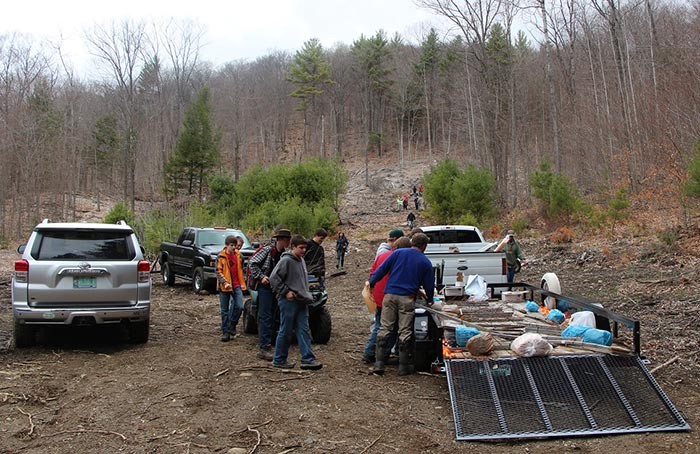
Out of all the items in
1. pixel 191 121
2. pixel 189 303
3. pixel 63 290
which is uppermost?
pixel 191 121

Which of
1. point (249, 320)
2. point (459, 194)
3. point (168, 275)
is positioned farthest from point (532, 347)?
point (459, 194)

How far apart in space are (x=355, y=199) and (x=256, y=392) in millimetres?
50333

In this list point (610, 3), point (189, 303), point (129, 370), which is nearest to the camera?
point (129, 370)

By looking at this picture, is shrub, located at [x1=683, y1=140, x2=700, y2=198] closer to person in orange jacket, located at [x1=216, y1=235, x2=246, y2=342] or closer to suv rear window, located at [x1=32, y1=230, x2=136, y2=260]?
person in orange jacket, located at [x1=216, y1=235, x2=246, y2=342]

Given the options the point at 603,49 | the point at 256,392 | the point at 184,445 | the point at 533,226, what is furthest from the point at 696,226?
the point at 603,49

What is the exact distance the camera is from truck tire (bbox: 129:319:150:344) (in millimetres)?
9094

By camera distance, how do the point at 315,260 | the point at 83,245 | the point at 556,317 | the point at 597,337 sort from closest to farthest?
the point at 597,337, the point at 556,317, the point at 83,245, the point at 315,260

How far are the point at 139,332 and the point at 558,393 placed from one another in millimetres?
6127

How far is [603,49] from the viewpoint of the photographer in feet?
129

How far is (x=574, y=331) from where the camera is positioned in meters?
7.28

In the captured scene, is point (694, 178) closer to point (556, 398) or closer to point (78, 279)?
point (556, 398)

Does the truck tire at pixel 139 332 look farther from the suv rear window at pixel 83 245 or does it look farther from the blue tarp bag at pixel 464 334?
the blue tarp bag at pixel 464 334

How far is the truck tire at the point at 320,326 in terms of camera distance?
945cm

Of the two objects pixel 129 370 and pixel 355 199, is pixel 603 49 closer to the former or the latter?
pixel 355 199
